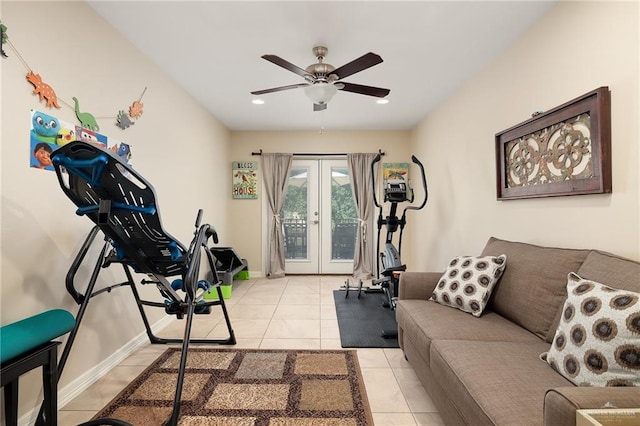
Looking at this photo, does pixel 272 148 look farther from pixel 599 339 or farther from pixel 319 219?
pixel 599 339

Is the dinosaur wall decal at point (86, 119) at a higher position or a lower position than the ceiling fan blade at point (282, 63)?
lower

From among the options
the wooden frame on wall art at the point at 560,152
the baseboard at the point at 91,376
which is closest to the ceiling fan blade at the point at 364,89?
the wooden frame on wall art at the point at 560,152

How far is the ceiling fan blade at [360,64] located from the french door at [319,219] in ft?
9.61

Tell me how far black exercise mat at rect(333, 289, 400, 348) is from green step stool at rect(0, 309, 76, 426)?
1.86 metres

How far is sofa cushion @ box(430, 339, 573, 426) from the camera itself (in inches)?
40.3

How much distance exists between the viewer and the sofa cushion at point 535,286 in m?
1.60

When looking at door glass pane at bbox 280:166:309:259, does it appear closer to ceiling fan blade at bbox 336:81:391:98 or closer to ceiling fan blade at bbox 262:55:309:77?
ceiling fan blade at bbox 336:81:391:98

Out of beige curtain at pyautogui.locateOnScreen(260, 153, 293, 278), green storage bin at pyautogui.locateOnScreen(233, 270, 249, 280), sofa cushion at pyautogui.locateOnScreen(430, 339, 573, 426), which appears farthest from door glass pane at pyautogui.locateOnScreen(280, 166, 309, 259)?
sofa cushion at pyautogui.locateOnScreen(430, 339, 573, 426)

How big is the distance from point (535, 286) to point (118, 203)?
226cm

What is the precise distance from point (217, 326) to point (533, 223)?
2892mm

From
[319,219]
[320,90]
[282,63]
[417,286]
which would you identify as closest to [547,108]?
[417,286]

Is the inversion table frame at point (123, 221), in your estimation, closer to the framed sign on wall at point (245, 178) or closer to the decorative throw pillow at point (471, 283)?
the decorative throw pillow at point (471, 283)

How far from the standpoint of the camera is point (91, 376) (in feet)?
6.46

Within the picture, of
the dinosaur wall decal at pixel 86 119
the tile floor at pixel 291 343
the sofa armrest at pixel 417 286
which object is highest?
the dinosaur wall decal at pixel 86 119
